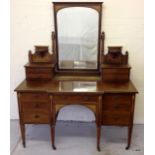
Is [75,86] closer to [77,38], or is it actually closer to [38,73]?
[38,73]

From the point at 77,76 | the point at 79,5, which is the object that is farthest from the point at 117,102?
the point at 79,5

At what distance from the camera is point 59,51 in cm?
314

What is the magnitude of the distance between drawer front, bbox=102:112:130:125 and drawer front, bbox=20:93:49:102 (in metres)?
0.64

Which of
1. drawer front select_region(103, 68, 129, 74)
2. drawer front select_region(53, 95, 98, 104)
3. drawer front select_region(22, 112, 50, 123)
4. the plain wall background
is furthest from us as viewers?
the plain wall background

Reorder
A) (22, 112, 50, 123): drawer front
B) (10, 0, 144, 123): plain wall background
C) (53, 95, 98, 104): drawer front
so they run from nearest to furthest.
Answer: (53, 95, 98, 104): drawer front → (22, 112, 50, 123): drawer front → (10, 0, 144, 123): plain wall background

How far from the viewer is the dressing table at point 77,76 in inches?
104

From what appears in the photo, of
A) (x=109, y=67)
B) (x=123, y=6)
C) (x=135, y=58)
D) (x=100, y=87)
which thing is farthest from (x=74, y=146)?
(x=123, y=6)

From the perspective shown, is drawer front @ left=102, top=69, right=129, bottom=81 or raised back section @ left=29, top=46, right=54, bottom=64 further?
raised back section @ left=29, top=46, right=54, bottom=64

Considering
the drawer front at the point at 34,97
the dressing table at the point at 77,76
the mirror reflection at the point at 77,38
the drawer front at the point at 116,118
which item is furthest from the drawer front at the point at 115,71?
the drawer front at the point at 34,97

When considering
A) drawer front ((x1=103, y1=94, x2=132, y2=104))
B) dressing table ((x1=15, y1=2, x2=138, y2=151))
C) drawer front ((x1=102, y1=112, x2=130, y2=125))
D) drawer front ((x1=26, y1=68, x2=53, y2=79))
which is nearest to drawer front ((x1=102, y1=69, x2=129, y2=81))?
dressing table ((x1=15, y1=2, x2=138, y2=151))

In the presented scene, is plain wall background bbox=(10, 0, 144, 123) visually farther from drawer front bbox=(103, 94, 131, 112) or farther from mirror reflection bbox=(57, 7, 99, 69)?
drawer front bbox=(103, 94, 131, 112)

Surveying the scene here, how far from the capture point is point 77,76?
3125mm

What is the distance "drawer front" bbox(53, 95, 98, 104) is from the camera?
261 centimetres
